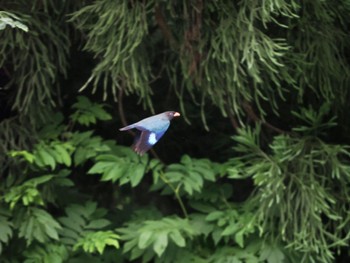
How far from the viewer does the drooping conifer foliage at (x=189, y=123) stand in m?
3.58

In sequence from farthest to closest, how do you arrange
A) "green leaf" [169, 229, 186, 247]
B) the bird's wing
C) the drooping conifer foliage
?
"green leaf" [169, 229, 186, 247], the drooping conifer foliage, the bird's wing

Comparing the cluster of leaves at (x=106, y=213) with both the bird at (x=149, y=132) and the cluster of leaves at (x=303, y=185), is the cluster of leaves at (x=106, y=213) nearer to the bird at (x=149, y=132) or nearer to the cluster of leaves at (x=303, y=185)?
the cluster of leaves at (x=303, y=185)

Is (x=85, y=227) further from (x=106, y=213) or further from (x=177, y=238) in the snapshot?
(x=177, y=238)

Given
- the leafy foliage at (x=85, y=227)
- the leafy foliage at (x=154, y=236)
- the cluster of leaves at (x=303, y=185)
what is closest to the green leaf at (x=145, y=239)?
the leafy foliage at (x=154, y=236)

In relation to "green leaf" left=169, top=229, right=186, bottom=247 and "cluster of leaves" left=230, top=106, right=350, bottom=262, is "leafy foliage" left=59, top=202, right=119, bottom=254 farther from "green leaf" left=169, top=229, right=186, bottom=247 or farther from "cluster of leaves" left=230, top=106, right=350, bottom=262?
"cluster of leaves" left=230, top=106, right=350, bottom=262

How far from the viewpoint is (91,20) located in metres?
3.67

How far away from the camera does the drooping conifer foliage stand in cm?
358

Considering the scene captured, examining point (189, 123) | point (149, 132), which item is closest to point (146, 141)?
point (149, 132)

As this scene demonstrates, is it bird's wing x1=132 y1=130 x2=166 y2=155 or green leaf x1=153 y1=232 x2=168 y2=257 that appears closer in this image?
bird's wing x1=132 y1=130 x2=166 y2=155

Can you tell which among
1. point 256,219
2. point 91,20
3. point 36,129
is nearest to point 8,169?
point 36,129

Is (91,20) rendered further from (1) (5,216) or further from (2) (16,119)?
(1) (5,216)

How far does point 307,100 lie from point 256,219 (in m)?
0.61

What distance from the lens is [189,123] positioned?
3.85m

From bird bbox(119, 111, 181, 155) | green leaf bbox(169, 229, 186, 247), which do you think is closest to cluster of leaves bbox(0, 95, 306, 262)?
green leaf bbox(169, 229, 186, 247)
